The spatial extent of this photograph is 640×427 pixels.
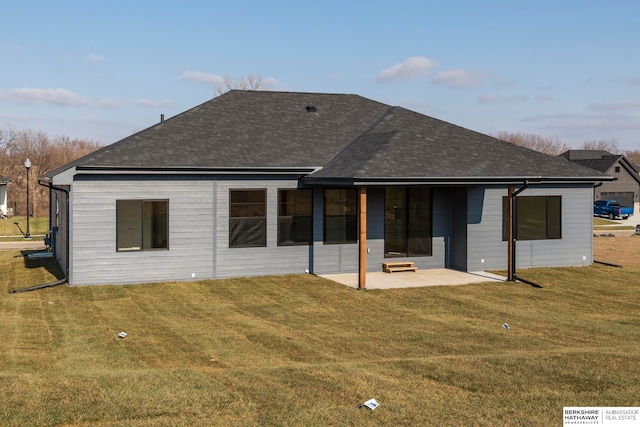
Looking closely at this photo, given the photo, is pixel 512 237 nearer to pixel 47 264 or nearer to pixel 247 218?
pixel 247 218

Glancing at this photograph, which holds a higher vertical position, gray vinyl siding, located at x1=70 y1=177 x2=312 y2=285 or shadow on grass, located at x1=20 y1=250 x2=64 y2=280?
gray vinyl siding, located at x1=70 y1=177 x2=312 y2=285

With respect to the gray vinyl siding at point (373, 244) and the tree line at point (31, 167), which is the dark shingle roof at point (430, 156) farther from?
the tree line at point (31, 167)

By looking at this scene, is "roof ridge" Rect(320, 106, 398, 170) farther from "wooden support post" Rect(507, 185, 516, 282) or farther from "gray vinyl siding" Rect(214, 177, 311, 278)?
A: "wooden support post" Rect(507, 185, 516, 282)

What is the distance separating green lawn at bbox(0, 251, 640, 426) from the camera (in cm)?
747

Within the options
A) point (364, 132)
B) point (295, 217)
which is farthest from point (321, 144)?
point (295, 217)

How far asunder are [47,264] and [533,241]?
17.7 m

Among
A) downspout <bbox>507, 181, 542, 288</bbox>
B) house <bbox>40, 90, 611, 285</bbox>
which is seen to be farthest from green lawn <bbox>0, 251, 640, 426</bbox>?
house <bbox>40, 90, 611, 285</bbox>

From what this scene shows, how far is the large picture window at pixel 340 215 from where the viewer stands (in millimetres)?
20641

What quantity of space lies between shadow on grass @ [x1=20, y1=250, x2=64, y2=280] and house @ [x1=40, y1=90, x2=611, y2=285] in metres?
0.45

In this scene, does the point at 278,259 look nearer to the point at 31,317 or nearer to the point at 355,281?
the point at 355,281

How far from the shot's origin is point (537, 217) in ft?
73.3

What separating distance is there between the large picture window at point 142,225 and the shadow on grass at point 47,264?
2.77 metres

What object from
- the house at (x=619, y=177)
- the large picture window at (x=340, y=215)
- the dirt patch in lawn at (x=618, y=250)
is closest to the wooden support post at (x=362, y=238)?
the large picture window at (x=340, y=215)

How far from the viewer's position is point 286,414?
732 centimetres
